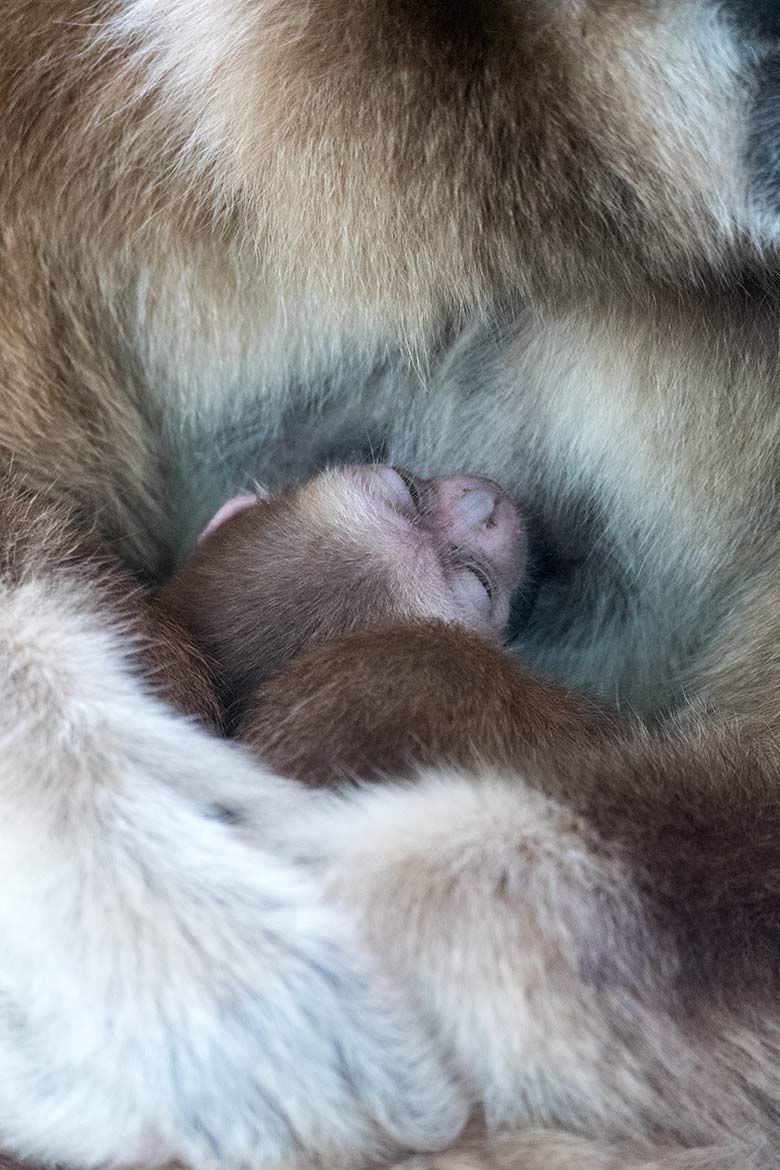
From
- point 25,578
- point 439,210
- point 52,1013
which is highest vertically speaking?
point 439,210

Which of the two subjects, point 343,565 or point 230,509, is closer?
point 343,565

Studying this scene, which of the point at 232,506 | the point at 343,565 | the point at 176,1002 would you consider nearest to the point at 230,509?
the point at 232,506

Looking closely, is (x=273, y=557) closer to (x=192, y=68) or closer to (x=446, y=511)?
(x=446, y=511)

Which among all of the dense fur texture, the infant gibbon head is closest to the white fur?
the dense fur texture

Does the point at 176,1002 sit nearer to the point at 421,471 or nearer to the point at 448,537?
the point at 448,537

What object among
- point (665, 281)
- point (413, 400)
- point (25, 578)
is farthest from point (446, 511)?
point (25, 578)

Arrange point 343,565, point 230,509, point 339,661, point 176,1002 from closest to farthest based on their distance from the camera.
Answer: point 176,1002 → point 339,661 → point 343,565 → point 230,509

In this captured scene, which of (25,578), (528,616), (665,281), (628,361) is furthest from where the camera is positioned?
(528,616)
